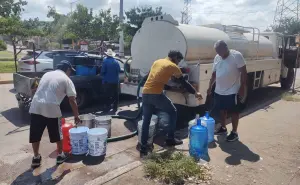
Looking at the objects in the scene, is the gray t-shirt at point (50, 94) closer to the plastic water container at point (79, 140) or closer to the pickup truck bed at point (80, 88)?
the plastic water container at point (79, 140)

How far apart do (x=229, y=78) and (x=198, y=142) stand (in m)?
1.47

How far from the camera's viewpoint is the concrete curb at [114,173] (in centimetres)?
384

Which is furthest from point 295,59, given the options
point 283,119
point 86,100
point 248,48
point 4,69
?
point 4,69

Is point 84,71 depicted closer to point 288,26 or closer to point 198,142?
point 198,142

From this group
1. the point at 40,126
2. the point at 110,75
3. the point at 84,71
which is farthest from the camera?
the point at 84,71

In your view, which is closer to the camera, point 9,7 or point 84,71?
point 84,71

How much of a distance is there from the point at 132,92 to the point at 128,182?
379cm

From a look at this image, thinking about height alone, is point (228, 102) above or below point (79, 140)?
above

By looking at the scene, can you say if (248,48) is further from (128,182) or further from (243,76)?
(128,182)

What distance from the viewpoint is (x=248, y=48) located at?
29.5 feet

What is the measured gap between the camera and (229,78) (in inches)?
209

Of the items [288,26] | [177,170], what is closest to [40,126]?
[177,170]

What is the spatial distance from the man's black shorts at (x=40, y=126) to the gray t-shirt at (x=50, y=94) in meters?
0.11

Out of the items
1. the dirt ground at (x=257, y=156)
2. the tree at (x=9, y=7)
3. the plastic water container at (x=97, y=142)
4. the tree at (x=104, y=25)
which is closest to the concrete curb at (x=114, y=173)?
the dirt ground at (x=257, y=156)
